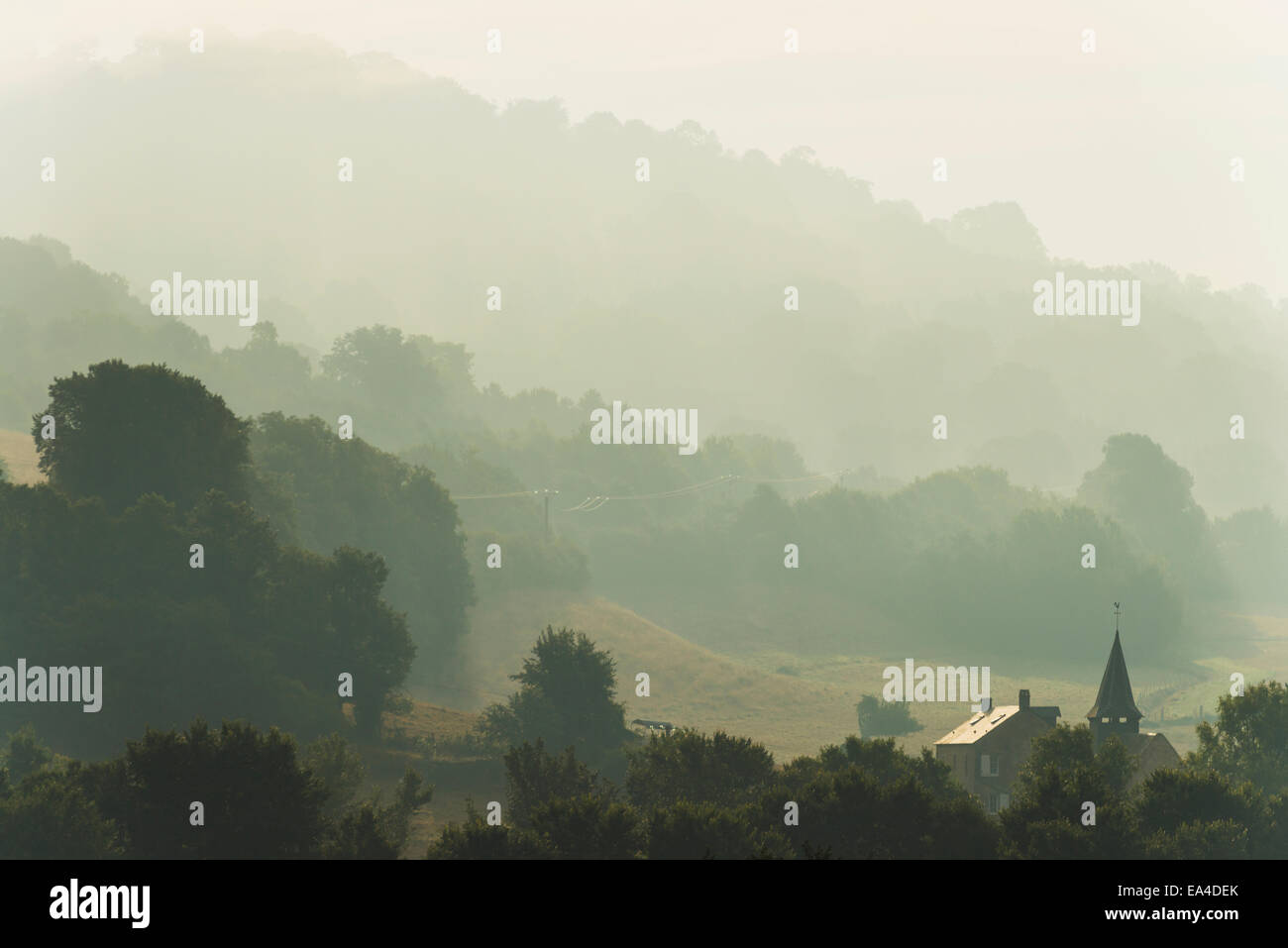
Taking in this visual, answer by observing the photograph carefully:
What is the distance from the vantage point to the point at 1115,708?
9800cm

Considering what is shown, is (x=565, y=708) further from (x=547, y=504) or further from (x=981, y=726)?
(x=547, y=504)

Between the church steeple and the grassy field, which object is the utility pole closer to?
the grassy field

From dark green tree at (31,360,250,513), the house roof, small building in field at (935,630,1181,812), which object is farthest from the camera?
dark green tree at (31,360,250,513)

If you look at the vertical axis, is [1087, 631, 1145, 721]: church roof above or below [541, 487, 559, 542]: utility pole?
below

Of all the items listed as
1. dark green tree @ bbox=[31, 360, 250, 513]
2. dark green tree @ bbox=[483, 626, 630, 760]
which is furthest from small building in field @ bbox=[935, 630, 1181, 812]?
dark green tree @ bbox=[31, 360, 250, 513]

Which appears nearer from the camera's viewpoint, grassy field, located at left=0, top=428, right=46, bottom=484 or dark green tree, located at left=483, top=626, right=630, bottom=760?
dark green tree, located at left=483, top=626, right=630, bottom=760

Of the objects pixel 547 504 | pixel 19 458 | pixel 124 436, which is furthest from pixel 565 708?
pixel 547 504

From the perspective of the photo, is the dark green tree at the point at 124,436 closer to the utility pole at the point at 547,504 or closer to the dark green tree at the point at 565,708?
the dark green tree at the point at 565,708

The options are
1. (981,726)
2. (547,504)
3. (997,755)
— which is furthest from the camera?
(547,504)

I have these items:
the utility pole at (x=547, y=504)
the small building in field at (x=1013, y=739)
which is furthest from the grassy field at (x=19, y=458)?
the small building in field at (x=1013, y=739)

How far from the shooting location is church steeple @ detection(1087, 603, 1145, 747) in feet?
321

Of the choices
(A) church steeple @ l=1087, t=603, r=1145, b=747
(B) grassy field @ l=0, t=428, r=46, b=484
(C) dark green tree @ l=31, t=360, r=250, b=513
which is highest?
(B) grassy field @ l=0, t=428, r=46, b=484
